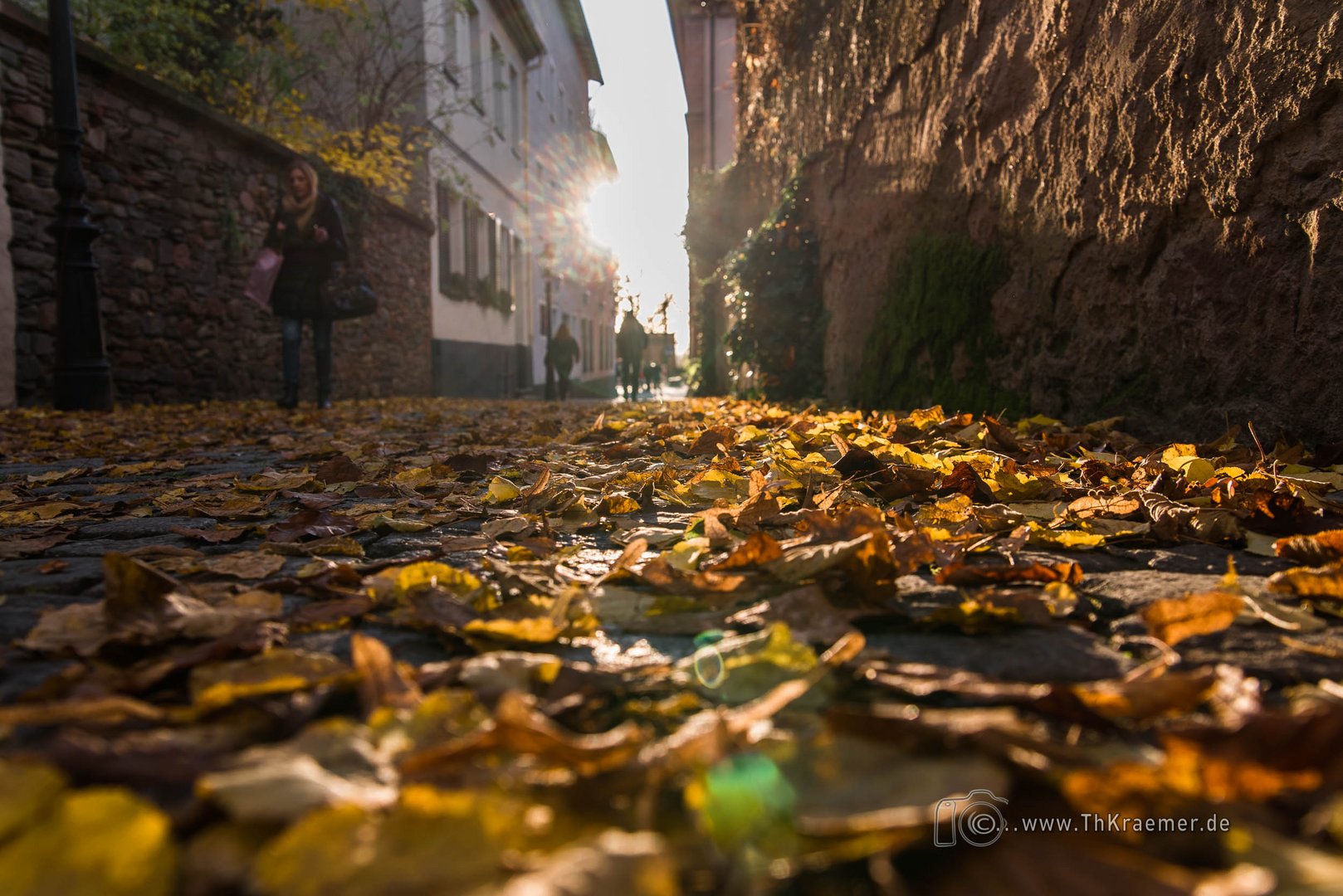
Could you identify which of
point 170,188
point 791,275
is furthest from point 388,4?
point 791,275

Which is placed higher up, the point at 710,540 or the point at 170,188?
the point at 170,188

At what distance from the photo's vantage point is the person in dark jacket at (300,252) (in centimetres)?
754

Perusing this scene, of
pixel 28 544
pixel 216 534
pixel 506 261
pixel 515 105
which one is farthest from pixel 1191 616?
pixel 515 105

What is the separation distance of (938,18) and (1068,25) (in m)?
1.56

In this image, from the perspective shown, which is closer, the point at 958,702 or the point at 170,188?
the point at 958,702

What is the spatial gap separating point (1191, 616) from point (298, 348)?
25.2ft

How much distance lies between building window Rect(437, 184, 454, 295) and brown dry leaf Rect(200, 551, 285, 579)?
46.1 feet

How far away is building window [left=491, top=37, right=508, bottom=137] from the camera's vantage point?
1816cm

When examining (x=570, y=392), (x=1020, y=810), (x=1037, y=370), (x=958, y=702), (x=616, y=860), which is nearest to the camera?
(x=616, y=860)

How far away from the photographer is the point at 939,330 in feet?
15.8

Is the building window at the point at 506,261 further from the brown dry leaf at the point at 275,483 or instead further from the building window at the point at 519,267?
the brown dry leaf at the point at 275,483

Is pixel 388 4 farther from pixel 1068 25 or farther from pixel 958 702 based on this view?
pixel 958 702

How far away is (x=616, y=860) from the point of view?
0.51 m

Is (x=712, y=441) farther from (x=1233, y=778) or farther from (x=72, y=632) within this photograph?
(x=1233, y=778)
